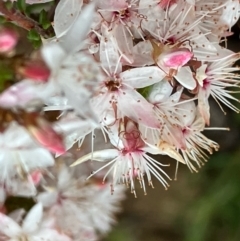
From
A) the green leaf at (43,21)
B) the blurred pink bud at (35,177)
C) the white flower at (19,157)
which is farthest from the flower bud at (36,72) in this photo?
the blurred pink bud at (35,177)

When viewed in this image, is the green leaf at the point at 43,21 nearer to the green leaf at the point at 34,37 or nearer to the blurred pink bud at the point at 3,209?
the green leaf at the point at 34,37

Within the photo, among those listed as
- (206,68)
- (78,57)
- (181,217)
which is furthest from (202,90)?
(181,217)

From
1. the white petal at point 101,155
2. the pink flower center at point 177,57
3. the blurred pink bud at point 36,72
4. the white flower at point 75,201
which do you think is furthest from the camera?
the white flower at point 75,201

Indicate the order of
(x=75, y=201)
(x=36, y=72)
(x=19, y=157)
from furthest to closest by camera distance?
(x=75, y=201)
(x=19, y=157)
(x=36, y=72)

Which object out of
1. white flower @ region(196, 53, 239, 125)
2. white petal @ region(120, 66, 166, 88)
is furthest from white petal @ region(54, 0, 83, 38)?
white flower @ region(196, 53, 239, 125)

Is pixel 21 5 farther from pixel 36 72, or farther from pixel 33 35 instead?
pixel 36 72

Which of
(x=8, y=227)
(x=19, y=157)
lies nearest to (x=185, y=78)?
(x=19, y=157)
